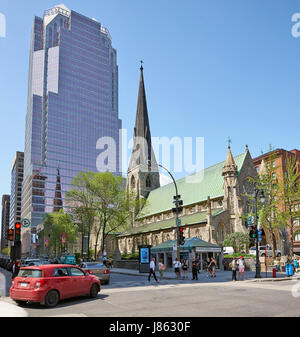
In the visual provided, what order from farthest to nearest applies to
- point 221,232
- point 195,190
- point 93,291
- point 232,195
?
point 195,190
point 232,195
point 221,232
point 93,291

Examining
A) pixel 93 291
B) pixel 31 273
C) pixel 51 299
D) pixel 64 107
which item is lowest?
pixel 93 291

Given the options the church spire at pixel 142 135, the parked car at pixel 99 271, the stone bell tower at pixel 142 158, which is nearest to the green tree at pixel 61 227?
the stone bell tower at pixel 142 158

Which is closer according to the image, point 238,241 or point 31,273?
point 31,273

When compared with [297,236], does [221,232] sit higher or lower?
higher

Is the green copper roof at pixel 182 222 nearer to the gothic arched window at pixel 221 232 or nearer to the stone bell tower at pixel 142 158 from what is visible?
the gothic arched window at pixel 221 232

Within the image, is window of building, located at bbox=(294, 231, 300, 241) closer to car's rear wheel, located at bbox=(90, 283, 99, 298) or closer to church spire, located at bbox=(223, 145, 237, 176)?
church spire, located at bbox=(223, 145, 237, 176)

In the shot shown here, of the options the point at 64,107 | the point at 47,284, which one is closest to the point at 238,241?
the point at 47,284

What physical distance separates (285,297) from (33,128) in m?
143

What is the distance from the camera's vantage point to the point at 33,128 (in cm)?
14575

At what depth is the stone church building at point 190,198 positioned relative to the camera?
167 feet

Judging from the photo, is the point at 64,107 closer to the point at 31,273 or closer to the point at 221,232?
the point at 221,232

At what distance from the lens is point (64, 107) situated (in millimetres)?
146500

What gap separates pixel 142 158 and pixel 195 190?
2756 centimetres
